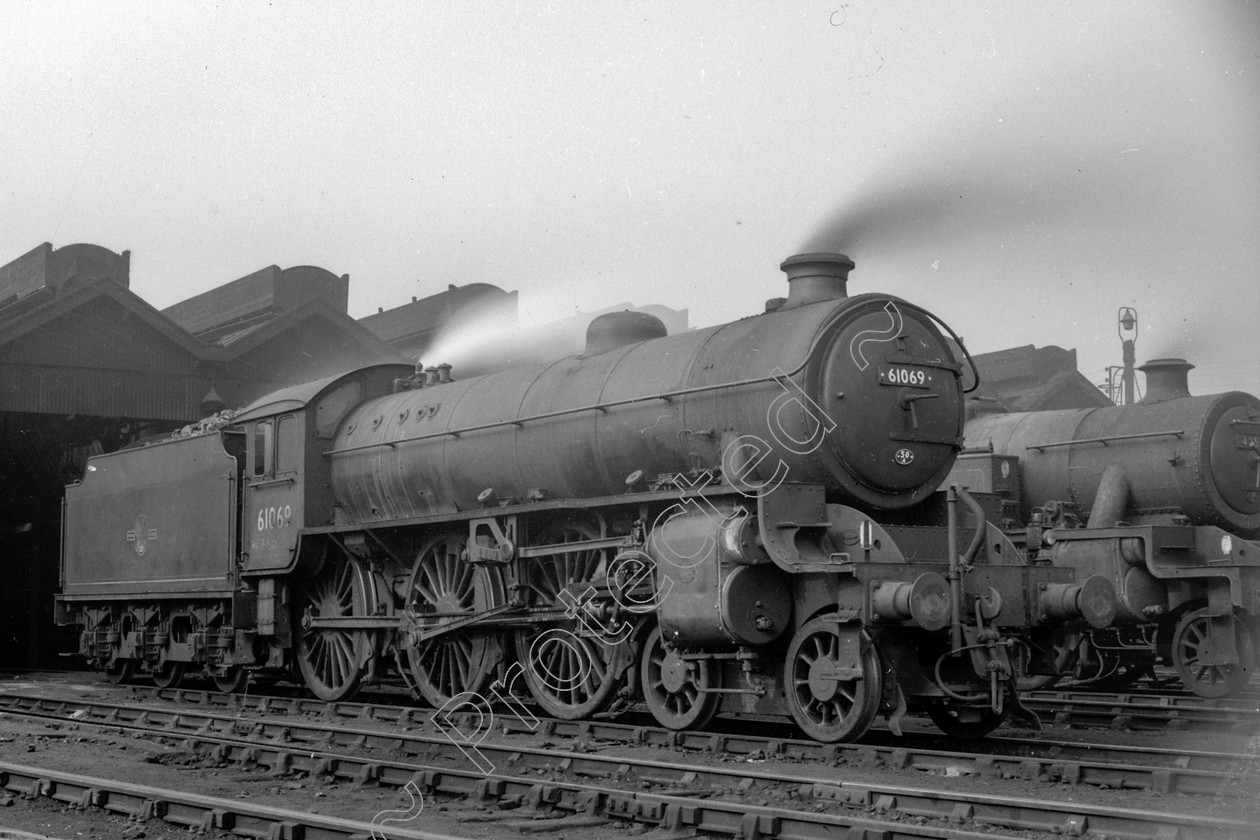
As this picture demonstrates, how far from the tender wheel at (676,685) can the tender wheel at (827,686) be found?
2.17ft

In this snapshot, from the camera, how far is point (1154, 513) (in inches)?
540

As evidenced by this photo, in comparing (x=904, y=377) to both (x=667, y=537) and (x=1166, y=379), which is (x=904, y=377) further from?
(x=1166, y=379)

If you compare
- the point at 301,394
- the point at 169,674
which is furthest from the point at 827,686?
the point at 169,674

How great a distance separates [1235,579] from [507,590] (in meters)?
6.94

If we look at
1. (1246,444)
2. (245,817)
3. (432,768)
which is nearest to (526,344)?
(1246,444)

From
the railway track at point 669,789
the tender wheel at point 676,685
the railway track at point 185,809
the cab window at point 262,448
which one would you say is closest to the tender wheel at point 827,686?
the railway track at point 669,789

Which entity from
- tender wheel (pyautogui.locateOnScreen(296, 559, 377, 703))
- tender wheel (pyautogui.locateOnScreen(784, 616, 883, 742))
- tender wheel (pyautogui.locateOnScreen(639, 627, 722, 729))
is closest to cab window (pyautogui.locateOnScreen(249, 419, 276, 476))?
tender wheel (pyautogui.locateOnScreen(296, 559, 377, 703))

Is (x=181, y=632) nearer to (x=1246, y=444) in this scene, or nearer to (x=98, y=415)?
(x=98, y=415)

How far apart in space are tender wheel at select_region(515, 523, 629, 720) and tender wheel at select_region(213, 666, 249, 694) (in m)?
4.91

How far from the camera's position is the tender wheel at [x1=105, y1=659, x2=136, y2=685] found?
56.5ft

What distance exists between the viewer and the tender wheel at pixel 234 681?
49.7 feet

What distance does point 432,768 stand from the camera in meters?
8.05

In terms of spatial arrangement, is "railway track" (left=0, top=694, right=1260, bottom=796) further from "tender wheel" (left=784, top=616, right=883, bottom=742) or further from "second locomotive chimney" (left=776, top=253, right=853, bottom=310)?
"second locomotive chimney" (left=776, top=253, right=853, bottom=310)

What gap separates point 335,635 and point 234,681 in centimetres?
217
